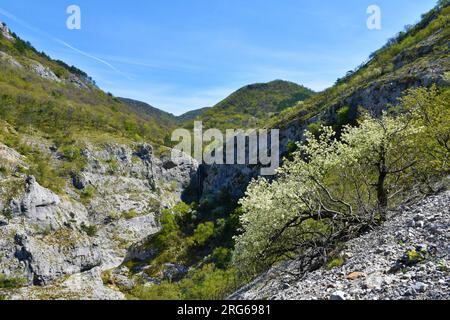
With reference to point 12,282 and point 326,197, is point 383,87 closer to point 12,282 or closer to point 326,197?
point 326,197

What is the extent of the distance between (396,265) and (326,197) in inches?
373

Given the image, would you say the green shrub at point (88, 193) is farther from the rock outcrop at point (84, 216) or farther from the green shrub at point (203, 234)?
the green shrub at point (203, 234)

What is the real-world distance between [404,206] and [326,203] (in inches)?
170

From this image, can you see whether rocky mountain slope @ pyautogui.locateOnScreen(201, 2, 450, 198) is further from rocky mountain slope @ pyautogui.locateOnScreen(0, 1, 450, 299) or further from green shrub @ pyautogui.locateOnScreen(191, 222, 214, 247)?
green shrub @ pyautogui.locateOnScreen(191, 222, 214, 247)

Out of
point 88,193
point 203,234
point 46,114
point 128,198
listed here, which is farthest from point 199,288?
point 46,114

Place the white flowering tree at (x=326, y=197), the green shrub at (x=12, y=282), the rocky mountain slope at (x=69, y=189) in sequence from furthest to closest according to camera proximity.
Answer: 1. the rocky mountain slope at (x=69, y=189)
2. the green shrub at (x=12, y=282)
3. the white flowering tree at (x=326, y=197)

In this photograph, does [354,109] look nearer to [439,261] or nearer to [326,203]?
[326,203]

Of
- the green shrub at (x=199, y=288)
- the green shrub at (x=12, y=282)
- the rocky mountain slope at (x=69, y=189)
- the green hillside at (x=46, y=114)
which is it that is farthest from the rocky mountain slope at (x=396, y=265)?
the green hillside at (x=46, y=114)

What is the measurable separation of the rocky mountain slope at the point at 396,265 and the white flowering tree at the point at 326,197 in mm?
3012

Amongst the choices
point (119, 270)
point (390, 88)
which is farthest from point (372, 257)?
point (119, 270)

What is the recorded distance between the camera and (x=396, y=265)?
11.3 m

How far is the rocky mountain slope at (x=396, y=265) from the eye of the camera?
959cm

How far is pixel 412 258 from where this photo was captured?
11.3 m

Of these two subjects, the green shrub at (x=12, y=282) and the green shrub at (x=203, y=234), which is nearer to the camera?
the green shrub at (x=12, y=282)
